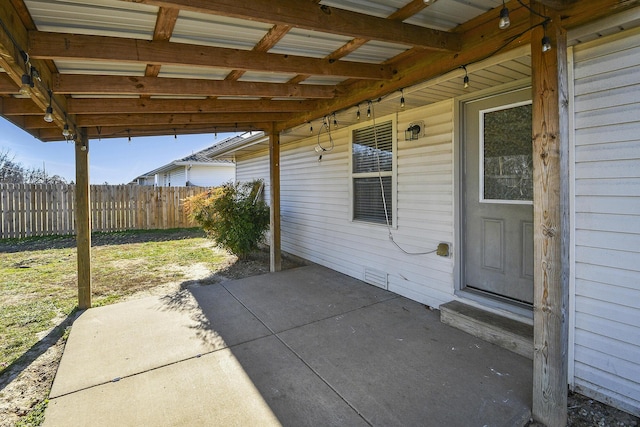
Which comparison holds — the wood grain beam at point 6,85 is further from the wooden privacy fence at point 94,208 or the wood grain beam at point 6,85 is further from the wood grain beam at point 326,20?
the wooden privacy fence at point 94,208

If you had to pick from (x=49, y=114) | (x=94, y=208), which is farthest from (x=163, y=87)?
(x=94, y=208)

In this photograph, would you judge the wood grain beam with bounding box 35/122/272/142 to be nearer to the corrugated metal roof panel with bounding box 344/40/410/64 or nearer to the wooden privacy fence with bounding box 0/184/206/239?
the corrugated metal roof panel with bounding box 344/40/410/64

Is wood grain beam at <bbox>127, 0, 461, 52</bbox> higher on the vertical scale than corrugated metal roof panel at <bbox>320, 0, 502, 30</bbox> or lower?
lower

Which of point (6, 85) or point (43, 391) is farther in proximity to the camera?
point (6, 85)

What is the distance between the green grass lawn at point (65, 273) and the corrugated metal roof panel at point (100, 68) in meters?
2.69

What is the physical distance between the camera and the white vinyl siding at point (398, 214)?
12.9ft

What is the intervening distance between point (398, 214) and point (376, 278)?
1.09 metres

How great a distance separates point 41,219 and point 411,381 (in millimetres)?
12009

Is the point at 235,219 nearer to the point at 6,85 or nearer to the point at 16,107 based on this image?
the point at 16,107

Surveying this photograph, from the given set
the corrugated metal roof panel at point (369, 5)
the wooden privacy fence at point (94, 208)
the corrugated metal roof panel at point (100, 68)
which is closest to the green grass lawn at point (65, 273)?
the wooden privacy fence at point (94, 208)

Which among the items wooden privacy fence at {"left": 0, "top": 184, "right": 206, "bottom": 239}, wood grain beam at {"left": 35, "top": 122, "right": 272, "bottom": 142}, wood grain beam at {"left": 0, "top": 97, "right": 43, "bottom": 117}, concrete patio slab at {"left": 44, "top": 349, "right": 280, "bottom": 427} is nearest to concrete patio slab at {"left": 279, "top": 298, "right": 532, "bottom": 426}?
concrete patio slab at {"left": 44, "top": 349, "right": 280, "bottom": 427}

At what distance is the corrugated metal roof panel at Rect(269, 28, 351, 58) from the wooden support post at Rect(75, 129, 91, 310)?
3.17 metres

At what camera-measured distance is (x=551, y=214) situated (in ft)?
6.59

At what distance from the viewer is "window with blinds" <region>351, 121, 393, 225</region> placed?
4770 mm
